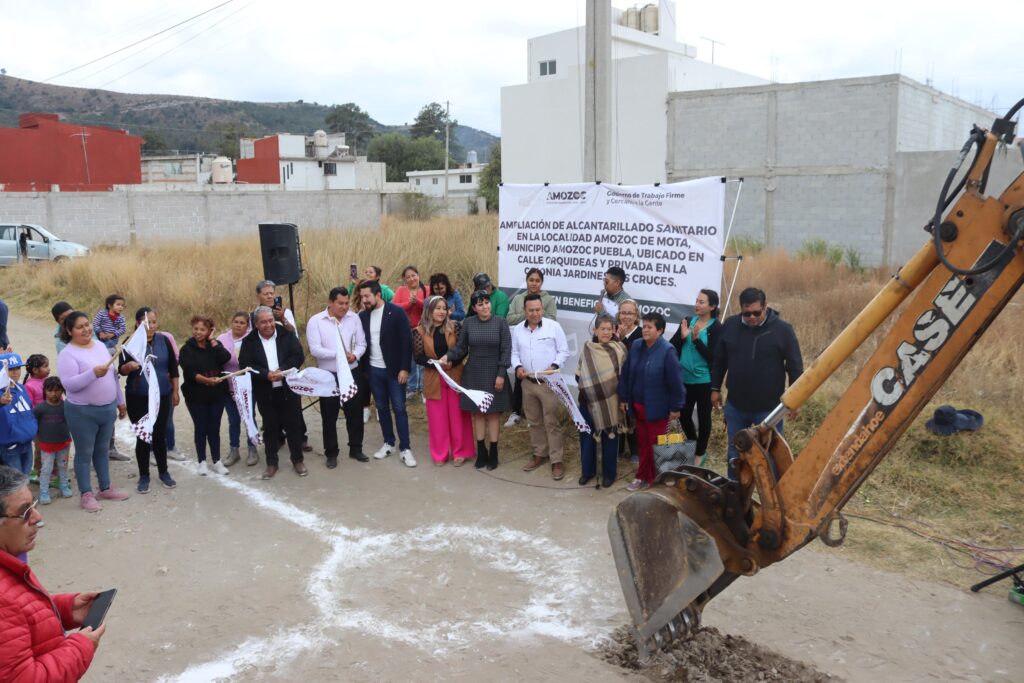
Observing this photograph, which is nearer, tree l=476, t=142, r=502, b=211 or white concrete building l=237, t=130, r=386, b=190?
tree l=476, t=142, r=502, b=211

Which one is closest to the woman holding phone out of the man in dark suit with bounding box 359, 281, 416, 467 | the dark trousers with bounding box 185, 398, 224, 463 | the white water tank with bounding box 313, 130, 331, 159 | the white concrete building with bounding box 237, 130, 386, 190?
the dark trousers with bounding box 185, 398, 224, 463

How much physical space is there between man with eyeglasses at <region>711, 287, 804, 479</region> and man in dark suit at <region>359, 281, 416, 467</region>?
3.37 m

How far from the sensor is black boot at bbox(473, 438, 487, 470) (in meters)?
8.41

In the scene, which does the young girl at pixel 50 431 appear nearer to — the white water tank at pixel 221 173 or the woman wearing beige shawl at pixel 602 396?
the woman wearing beige shawl at pixel 602 396

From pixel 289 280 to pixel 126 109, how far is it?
135m

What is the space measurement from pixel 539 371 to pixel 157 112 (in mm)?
135401

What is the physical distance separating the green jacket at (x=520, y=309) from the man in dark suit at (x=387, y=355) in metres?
1.19

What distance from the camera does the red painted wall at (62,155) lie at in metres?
44.4

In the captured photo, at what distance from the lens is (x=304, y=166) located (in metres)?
62.5

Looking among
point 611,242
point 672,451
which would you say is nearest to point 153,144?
point 611,242

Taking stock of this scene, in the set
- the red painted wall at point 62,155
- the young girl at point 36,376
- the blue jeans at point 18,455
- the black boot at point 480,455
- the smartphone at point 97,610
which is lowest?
the black boot at point 480,455

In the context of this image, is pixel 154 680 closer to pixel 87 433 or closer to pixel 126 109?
pixel 87 433

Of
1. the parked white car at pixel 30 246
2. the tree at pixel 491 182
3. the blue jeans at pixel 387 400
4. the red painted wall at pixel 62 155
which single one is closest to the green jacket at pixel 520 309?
the blue jeans at pixel 387 400

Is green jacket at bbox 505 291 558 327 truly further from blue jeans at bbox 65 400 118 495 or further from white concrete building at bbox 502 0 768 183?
white concrete building at bbox 502 0 768 183
